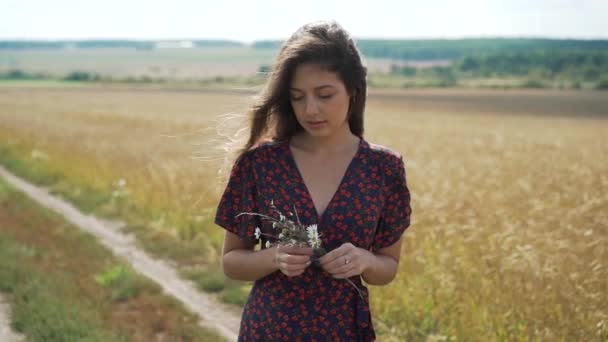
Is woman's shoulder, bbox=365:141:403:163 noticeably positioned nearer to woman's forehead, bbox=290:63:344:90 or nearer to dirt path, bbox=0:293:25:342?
woman's forehead, bbox=290:63:344:90

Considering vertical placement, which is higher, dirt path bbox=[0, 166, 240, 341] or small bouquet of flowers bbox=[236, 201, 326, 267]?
small bouquet of flowers bbox=[236, 201, 326, 267]

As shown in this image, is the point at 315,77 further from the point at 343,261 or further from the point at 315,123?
the point at 343,261

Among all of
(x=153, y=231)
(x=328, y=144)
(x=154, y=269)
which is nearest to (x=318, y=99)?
(x=328, y=144)

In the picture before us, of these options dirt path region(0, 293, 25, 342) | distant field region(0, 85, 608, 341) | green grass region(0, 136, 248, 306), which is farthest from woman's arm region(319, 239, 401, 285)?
green grass region(0, 136, 248, 306)

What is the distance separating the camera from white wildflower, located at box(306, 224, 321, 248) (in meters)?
2.32

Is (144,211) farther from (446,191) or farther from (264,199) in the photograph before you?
(264,199)

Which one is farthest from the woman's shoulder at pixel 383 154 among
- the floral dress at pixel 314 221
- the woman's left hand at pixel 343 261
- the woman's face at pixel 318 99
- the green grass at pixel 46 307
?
the green grass at pixel 46 307

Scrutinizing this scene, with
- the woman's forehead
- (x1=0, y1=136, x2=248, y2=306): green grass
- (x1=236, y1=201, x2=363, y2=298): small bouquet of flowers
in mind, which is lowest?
(x1=0, y1=136, x2=248, y2=306): green grass

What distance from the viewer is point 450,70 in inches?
4973

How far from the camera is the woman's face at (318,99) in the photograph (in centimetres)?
253

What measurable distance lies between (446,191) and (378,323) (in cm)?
389

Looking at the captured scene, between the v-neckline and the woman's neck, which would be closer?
the v-neckline

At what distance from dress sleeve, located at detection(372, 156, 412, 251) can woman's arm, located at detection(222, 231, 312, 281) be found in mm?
443

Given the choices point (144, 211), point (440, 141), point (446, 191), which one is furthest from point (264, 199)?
point (440, 141)
